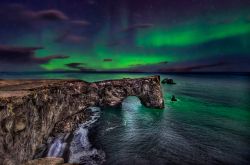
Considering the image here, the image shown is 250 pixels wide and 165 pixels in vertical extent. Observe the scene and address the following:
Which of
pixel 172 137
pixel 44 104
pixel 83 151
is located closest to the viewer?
pixel 44 104

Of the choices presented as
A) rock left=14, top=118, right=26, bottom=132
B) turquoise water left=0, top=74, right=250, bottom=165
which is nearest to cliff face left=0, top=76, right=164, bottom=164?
rock left=14, top=118, right=26, bottom=132

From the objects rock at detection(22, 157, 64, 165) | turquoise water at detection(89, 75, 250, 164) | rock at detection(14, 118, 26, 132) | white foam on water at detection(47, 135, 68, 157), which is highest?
rock at detection(14, 118, 26, 132)

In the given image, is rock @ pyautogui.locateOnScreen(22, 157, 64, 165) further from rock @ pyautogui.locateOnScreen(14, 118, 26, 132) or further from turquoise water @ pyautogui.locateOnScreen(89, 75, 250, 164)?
turquoise water @ pyautogui.locateOnScreen(89, 75, 250, 164)

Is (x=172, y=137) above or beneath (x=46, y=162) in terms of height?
beneath

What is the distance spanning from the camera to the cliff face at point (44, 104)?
1889 centimetres

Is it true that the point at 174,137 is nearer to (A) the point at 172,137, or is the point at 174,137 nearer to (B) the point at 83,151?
(A) the point at 172,137

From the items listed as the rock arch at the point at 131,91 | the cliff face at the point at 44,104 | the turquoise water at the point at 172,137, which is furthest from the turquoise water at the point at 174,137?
the cliff face at the point at 44,104

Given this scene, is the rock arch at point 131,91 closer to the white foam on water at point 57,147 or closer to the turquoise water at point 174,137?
the turquoise water at point 174,137

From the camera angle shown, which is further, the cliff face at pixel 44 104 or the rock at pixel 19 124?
the rock at pixel 19 124

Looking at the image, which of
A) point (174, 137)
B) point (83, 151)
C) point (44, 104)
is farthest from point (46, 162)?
point (174, 137)

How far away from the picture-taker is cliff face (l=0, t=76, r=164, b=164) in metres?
18.9

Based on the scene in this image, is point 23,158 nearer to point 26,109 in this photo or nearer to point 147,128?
point 26,109

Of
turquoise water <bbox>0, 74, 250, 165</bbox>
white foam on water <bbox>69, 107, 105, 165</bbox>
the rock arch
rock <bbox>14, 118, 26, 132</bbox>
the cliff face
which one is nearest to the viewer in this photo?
the cliff face

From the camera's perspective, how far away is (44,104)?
29.0 m
